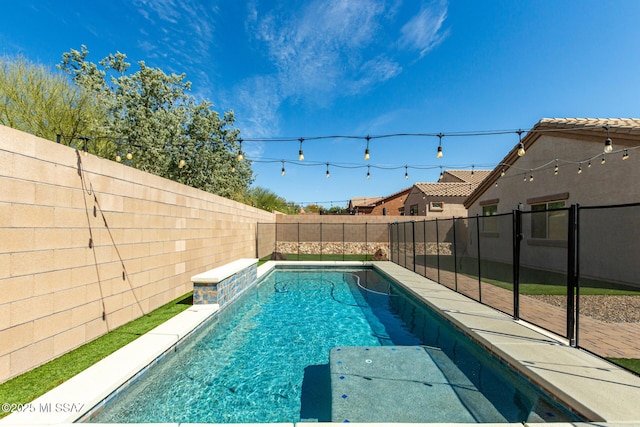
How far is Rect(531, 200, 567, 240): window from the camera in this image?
10.2 meters

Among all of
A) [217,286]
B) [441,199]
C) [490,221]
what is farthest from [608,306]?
[441,199]

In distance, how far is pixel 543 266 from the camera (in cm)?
1104

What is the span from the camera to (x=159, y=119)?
15195 mm

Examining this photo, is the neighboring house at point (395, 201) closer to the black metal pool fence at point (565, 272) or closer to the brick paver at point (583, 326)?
the black metal pool fence at point (565, 272)

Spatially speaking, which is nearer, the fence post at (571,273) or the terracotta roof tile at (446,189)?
the fence post at (571,273)

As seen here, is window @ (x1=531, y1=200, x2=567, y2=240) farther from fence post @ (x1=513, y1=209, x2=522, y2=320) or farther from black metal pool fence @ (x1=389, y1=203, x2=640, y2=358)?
fence post @ (x1=513, y1=209, x2=522, y2=320)

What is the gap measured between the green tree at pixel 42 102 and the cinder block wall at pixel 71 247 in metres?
5.29

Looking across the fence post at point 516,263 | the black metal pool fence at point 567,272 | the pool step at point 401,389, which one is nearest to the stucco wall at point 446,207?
the black metal pool fence at point 567,272

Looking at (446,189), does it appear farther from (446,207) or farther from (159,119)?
(159,119)

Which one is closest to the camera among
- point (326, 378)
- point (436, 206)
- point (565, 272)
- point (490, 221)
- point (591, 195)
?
point (326, 378)

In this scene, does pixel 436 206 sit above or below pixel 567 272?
above

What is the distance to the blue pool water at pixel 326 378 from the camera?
2.95 m

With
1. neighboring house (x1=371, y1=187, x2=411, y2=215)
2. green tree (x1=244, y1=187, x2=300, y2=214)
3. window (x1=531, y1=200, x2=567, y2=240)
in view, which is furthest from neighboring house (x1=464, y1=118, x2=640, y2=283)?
neighboring house (x1=371, y1=187, x2=411, y2=215)

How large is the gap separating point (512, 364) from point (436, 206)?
20.3m
